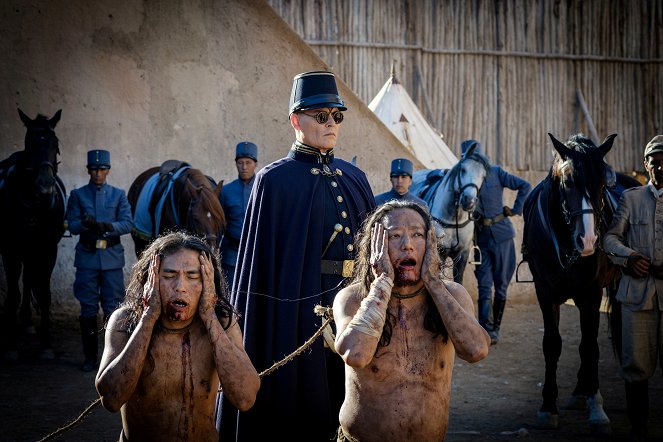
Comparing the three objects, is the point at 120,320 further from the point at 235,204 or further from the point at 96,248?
the point at 235,204

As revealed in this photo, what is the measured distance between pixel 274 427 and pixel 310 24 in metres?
14.8

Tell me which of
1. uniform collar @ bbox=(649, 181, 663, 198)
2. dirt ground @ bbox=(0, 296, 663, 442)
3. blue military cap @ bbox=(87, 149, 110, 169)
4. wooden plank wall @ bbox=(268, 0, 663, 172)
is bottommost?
dirt ground @ bbox=(0, 296, 663, 442)

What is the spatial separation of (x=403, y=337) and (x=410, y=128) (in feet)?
39.4

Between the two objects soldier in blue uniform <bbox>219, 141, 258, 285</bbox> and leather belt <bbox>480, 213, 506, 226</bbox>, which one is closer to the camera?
soldier in blue uniform <bbox>219, 141, 258, 285</bbox>

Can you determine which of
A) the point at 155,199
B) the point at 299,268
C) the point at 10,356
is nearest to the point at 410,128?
the point at 155,199

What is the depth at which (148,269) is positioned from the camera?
3729 millimetres

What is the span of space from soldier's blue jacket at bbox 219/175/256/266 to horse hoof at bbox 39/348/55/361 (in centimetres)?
200

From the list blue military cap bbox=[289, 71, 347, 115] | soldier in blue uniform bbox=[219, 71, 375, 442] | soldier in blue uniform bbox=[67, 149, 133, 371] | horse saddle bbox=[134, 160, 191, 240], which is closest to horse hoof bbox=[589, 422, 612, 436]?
soldier in blue uniform bbox=[219, 71, 375, 442]

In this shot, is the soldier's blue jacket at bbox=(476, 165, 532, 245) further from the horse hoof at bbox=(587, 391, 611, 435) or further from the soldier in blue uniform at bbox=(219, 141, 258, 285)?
the horse hoof at bbox=(587, 391, 611, 435)

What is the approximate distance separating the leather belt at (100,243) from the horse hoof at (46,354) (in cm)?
123

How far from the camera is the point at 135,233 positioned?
9422 millimetres

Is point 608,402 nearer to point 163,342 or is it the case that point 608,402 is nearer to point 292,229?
point 292,229

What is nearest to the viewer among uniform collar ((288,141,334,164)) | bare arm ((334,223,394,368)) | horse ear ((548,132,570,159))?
bare arm ((334,223,394,368))

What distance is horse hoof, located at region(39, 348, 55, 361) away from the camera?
905 cm
